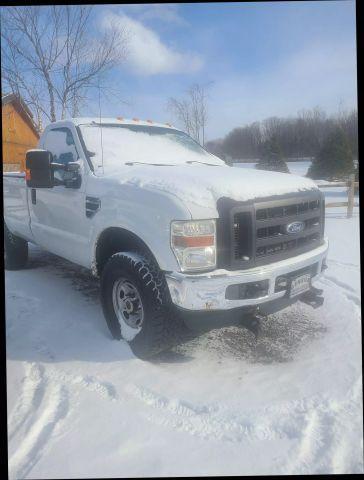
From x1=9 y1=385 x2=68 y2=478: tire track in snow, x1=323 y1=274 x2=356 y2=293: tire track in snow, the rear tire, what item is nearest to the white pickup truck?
x1=9 y1=385 x2=68 y2=478: tire track in snow

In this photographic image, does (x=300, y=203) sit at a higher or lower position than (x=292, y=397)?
higher

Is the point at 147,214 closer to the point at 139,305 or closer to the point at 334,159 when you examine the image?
the point at 139,305

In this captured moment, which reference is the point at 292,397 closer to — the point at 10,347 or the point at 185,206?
the point at 185,206

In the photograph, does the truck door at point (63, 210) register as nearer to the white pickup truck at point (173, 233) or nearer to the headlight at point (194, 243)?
the white pickup truck at point (173, 233)

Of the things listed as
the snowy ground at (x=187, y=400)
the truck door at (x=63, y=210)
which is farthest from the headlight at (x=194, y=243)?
the truck door at (x=63, y=210)

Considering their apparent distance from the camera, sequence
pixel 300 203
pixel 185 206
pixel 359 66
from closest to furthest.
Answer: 1. pixel 359 66
2. pixel 185 206
3. pixel 300 203

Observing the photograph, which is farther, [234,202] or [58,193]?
[58,193]

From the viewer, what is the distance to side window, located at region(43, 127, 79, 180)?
3292mm

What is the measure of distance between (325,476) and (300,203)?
5.64ft

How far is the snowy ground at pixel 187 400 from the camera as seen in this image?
1.82 m

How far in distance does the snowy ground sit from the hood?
1.05 metres

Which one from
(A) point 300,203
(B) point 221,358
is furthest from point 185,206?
(B) point 221,358

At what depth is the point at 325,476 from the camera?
1803 mm

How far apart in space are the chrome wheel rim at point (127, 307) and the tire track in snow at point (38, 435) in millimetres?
647
